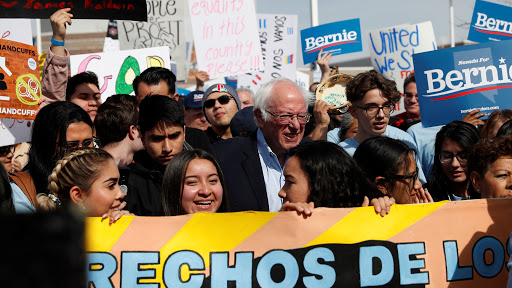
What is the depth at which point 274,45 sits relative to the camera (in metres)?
9.16

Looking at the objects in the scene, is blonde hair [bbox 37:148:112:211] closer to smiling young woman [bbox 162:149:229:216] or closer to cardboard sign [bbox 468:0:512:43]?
smiling young woman [bbox 162:149:229:216]

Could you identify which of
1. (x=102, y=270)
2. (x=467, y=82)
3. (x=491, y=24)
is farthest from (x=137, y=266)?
(x=491, y=24)

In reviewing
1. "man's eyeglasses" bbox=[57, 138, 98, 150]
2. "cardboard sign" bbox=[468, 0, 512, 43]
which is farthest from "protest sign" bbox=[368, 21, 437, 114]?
"man's eyeglasses" bbox=[57, 138, 98, 150]

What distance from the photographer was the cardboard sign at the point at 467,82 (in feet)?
16.0

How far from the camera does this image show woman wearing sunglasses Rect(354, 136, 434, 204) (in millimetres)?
3238

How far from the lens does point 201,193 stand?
120 inches

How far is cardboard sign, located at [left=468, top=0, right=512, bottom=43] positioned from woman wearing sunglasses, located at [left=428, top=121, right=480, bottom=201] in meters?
4.22

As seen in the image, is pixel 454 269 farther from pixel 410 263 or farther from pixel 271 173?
pixel 271 173

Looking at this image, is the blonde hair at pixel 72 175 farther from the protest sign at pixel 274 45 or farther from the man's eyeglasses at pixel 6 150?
the protest sign at pixel 274 45

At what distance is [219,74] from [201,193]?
164 inches

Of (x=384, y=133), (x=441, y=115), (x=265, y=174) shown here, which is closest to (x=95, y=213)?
(x=265, y=174)

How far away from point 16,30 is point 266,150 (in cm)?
236

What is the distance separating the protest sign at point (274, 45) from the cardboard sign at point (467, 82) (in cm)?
417

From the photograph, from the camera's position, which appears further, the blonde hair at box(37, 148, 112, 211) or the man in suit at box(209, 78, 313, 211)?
the man in suit at box(209, 78, 313, 211)
